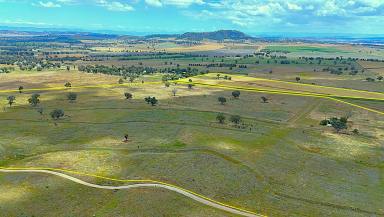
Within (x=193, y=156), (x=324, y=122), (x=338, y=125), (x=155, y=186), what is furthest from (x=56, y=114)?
(x=338, y=125)

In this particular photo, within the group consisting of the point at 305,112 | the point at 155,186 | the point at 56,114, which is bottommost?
the point at 155,186

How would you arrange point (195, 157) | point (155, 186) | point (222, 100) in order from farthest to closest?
point (222, 100)
point (195, 157)
point (155, 186)

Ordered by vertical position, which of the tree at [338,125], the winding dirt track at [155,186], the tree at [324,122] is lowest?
the winding dirt track at [155,186]

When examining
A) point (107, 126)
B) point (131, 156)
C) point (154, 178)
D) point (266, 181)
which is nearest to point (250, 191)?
point (266, 181)

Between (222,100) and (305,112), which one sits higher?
(222,100)

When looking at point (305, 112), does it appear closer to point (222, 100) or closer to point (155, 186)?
point (222, 100)

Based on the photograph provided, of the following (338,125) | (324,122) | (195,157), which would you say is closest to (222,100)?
(324,122)

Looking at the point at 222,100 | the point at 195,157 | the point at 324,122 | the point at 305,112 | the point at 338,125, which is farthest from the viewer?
the point at 222,100

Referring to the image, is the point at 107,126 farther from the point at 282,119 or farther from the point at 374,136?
the point at 374,136

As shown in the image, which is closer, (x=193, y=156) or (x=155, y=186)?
(x=155, y=186)

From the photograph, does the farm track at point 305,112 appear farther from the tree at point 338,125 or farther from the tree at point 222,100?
the tree at point 222,100

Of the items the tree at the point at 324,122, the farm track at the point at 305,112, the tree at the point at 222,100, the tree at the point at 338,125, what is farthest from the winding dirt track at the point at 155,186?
the tree at the point at 222,100
